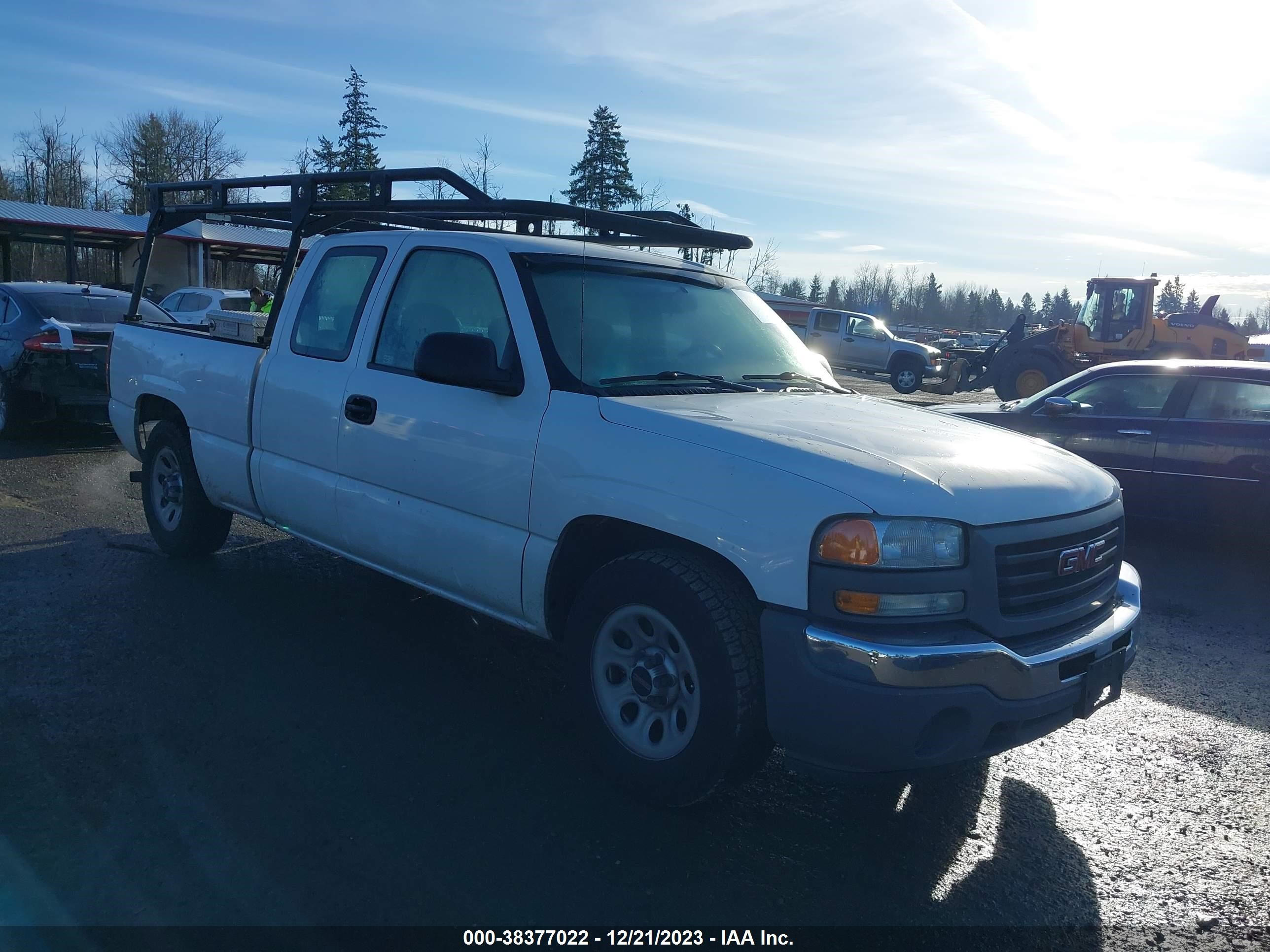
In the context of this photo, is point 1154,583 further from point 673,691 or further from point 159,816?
point 159,816

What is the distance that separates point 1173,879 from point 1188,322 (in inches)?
992

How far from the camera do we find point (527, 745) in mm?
3857

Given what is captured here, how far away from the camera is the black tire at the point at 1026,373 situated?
875 inches

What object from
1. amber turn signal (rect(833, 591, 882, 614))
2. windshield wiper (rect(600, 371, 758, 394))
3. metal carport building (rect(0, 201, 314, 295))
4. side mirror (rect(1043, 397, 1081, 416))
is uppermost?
metal carport building (rect(0, 201, 314, 295))

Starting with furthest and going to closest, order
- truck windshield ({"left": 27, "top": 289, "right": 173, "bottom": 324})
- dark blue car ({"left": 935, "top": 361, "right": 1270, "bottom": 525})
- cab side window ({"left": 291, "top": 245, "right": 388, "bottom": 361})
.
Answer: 1. truck windshield ({"left": 27, "top": 289, "right": 173, "bottom": 324})
2. dark blue car ({"left": 935, "top": 361, "right": 1270, "bottom": 525})
3. cab side window ({"left": 291, "top": 245, "right": 388, "bottom": 361})

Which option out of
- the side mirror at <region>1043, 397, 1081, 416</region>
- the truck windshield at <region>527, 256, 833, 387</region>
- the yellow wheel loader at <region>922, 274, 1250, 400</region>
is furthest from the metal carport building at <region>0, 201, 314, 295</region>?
the truck windshield at <region>527, 256, 833, 387</region>

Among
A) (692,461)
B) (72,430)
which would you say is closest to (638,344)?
(692,461)

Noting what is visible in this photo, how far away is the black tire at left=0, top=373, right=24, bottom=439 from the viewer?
1023 centimetres

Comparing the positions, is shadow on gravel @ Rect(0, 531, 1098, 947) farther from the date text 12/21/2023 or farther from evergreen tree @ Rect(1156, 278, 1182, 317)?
evergreen tree @ Rect(1156, 278, 1182, 317)

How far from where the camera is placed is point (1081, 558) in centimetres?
333

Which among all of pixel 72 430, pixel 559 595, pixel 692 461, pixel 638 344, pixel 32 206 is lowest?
pixel 72 430

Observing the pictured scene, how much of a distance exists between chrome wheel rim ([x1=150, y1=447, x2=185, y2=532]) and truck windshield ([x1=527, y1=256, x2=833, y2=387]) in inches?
128

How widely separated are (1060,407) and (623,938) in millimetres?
6742

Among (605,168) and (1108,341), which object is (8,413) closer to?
(1108,341)
